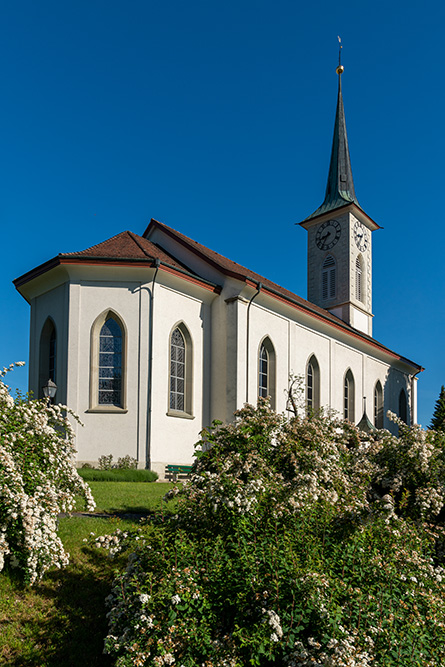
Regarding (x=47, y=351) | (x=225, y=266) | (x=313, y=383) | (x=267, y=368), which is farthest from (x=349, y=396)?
(x=47, y=351)

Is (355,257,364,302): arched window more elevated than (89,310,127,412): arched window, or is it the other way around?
(355,257,364,302): arched window

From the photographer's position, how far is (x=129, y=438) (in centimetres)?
1789

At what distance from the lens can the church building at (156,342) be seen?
59.4 feet

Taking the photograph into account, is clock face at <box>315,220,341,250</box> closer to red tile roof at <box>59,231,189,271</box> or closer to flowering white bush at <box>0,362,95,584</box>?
red tile roof at <box>59,231,189,271</box>

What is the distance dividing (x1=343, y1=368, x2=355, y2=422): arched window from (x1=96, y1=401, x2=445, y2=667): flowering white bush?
22398mm

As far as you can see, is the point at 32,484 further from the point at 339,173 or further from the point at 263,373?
the point at 339,173

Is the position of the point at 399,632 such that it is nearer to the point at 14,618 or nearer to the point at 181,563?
the point at 181,563

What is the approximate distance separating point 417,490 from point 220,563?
405 cm

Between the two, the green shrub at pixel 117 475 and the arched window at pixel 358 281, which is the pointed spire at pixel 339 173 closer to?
the arched window at pixel 358 281

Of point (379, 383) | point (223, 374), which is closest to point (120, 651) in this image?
point (223, 374)

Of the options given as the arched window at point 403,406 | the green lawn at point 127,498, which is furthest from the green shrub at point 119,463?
the arched window at point 403,406

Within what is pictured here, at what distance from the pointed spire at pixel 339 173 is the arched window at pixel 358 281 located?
13.4ft

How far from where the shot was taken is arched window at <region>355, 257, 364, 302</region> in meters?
35.8

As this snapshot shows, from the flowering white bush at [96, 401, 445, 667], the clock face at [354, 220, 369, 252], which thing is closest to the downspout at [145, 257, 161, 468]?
the flowering white bush at [96, 401, 445, 667]
